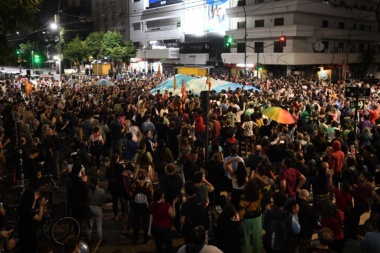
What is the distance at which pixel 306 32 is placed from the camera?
140 ft

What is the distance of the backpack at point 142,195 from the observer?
22.6ft

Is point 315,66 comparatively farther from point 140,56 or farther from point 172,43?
point 140,56

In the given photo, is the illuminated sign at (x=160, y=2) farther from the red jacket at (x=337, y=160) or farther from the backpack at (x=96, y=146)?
the red jacket at (x=337, y=160)

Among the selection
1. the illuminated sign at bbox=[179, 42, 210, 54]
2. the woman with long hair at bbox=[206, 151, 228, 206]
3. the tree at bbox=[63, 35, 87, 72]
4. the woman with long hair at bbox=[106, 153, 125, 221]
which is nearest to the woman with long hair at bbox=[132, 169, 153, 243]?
the woman with long hair at bbox=[106, 153, 125, 221]

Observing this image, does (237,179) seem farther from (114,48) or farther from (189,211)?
(114,48)

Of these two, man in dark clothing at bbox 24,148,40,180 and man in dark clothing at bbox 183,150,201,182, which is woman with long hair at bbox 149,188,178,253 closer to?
man in dark clothing at bbox 183,150,201,182

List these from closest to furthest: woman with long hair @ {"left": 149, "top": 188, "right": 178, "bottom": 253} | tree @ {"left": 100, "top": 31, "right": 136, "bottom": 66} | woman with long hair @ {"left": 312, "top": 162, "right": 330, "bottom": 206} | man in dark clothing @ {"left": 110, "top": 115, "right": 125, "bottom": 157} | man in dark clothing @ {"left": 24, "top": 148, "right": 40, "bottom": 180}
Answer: woman with long hair @ {"left": 149, "top": 188, "right": 178, "bottom": 253}
woman with long hair @ {"left": 312, "top": 162, "right": 330, "bottom": 206}
man in dark clothing @ {"left": 24, "top": 148, "right": 40, "bottom": 180}
man in dark clothing @ {"left": 110, "top": 115, "right": 125, "bottom": 157}
tree @ {"left": 100, "top": 31, "right": 136, "bottom": 66}

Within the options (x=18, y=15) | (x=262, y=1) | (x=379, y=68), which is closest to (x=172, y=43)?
(x=262, y=1)

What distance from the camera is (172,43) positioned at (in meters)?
59.8

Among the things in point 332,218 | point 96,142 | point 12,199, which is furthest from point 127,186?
point 96,142

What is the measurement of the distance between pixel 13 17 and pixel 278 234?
9.70 metres

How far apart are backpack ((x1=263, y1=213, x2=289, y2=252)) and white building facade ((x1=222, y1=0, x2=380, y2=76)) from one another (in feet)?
117

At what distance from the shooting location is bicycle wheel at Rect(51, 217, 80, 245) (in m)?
7.21

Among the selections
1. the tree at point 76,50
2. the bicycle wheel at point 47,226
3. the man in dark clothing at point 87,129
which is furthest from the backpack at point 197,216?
the tree at point 76,50
